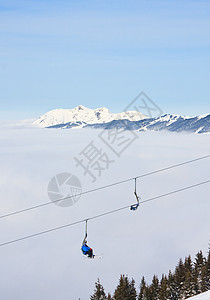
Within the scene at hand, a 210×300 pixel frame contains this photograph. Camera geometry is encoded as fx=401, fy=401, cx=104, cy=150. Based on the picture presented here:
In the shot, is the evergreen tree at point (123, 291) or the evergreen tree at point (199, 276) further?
the evergreen tree at point (123, 291)

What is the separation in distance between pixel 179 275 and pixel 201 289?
5.99 metres

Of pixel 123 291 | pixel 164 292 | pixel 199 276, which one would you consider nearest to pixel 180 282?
pixel 164 292

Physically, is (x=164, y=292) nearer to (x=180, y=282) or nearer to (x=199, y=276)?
(x=180, y=282)

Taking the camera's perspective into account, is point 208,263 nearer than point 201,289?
No

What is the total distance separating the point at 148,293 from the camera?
251 feet

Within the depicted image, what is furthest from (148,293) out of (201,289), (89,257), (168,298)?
(89,257)

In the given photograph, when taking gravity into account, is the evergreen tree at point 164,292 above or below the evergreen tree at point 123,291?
below

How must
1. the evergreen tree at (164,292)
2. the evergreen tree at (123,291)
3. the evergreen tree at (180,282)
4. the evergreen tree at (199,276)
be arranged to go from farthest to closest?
the evergreen tree at (180,282)
the evergreen tree at (123,291)
the evergreen tree at (199,276)
the evergreen tree at (164,292)

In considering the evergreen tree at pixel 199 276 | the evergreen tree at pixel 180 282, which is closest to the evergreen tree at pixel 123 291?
the evergreen tree at pixel 180 282

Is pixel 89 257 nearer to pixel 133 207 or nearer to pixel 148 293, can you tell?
pixel 133 207

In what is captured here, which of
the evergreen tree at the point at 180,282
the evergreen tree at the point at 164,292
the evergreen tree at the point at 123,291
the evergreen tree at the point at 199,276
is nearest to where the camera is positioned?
the evergreen tree at the point at 164,292

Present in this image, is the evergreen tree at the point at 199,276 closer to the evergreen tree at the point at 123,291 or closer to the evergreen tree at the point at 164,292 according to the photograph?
the evergreen tree at the point at 164,292

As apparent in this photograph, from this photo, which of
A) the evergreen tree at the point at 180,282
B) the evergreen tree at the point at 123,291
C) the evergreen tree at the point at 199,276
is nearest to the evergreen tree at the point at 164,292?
the evergreen tree at the point at 180,282

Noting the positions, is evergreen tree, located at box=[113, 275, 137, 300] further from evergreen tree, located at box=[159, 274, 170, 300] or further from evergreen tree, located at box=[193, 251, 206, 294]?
evergreen tree, located at box=[193, 251, 206, 294]
